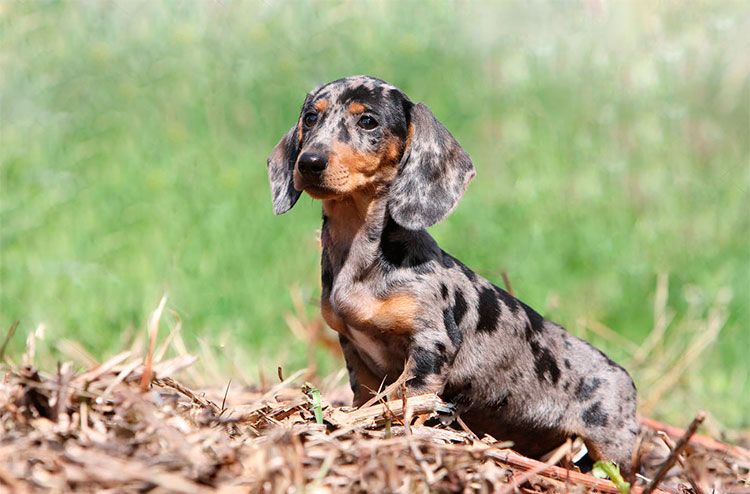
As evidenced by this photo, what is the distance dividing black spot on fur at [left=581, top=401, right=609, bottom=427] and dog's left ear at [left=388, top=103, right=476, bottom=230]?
113 centimetres

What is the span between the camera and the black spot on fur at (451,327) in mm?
4352

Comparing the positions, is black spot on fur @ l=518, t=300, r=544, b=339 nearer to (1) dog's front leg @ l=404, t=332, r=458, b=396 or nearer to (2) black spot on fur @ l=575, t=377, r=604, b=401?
(2) black spot on fur @ l=575, t=377, r=604, b=401

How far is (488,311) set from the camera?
465 cm

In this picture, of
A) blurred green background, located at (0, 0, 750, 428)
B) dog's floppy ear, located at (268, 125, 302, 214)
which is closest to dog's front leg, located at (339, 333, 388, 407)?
dog's floppy ear, located at (268, 125, 302, 214)

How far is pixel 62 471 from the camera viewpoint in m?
2.79

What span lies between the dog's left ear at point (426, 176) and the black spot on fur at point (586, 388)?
1047 millimetres

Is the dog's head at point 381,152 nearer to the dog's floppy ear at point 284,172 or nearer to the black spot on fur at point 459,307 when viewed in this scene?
the dog's floppy ear at point 284,172

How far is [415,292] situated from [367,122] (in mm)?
714

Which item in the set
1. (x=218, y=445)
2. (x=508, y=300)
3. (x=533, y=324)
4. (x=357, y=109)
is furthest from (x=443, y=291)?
(x=218, y=445)

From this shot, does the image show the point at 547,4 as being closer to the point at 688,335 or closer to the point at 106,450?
the point at 688,335

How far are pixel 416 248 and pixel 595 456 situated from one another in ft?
4.06

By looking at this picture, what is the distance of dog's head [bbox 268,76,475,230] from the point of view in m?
4.30

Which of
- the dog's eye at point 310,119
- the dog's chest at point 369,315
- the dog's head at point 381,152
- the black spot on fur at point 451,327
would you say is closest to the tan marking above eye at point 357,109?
the dog's head at point 381,152

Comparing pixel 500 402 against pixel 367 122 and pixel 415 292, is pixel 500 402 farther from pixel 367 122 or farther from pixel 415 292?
pixel 367 122
